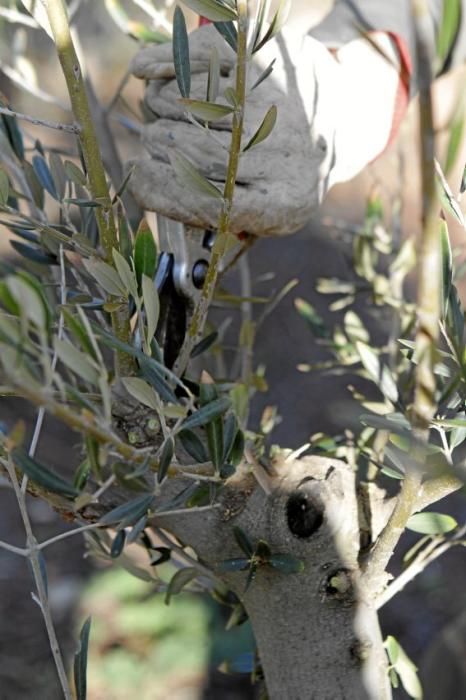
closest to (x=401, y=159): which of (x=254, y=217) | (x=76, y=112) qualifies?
(x=254, y=217)

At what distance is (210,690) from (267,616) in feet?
2.45

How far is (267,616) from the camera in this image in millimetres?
679

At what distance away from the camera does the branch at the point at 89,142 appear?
523 millimetres

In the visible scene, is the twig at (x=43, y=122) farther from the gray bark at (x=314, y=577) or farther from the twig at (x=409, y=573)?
the twig at (x=409, y=573)

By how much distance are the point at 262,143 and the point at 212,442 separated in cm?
25

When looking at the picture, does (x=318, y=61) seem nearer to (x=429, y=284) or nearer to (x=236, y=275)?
(x=429, y=284)

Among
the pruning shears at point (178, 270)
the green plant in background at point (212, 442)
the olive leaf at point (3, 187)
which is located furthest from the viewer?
the pruning shears at point (178, 270)

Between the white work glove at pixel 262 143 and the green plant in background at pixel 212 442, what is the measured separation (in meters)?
0.03

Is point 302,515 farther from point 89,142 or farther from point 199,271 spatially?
point 89,142

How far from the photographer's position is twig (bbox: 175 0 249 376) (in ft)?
1.62

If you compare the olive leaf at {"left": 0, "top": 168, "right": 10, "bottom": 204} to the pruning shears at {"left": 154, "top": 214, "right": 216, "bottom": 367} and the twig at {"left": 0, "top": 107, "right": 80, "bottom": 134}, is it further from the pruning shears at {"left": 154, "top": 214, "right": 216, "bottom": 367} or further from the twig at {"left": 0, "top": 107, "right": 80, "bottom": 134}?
the pruning shears at {"left": 154, "top": 214, "right": 216, "bottom": 367}

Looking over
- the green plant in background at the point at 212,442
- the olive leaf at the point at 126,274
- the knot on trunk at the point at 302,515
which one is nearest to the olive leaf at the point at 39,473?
the green plant in background at the point at 212,442

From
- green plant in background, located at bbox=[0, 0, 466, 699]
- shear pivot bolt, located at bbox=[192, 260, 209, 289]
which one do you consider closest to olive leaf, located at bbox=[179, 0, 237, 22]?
green plant in background, located at bbox=[0, 0, 466, 699]

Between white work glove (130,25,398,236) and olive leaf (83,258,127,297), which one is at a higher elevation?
white work glove (130,25,398,236)
